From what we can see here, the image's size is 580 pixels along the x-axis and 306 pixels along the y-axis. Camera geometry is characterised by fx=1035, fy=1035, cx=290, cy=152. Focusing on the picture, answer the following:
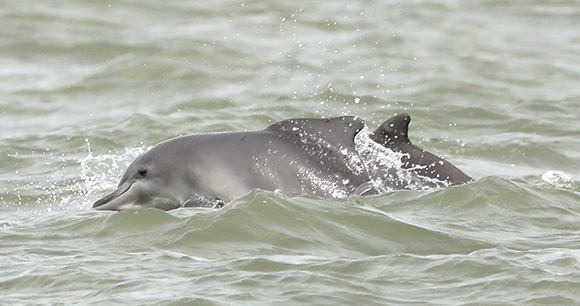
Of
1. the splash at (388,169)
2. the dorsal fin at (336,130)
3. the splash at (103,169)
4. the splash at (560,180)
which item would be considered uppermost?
the dorsal fin at (336,130)

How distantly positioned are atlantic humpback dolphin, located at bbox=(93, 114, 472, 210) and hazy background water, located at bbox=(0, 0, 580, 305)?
0.87ft

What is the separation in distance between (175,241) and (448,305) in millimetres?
2286

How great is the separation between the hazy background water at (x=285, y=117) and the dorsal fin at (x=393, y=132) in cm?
50

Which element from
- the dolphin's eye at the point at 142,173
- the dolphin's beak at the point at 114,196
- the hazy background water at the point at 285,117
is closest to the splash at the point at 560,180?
the hazy background water at the point at 285,117

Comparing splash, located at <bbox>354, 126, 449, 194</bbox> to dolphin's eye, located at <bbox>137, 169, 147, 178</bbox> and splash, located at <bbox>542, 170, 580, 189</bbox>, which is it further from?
splash, located at <bbox>542, 170, 580, 189</bbox>

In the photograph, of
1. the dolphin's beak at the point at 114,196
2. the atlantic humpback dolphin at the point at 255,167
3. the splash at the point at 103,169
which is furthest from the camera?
the splash at the point at 103,169

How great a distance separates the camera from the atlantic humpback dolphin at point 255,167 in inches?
330

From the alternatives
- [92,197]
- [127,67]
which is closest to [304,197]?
[92,197]

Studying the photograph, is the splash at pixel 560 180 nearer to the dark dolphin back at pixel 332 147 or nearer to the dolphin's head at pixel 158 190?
the dark dolphin back at pixel 332 147

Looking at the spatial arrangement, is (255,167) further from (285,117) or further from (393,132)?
(285,117)

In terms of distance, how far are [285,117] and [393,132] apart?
5.18 m

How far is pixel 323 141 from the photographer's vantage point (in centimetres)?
845

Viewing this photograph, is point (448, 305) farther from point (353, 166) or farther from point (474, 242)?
point (353, 166)

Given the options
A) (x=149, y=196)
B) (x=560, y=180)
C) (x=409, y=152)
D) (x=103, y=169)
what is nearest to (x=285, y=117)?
(x=103, y=169)
